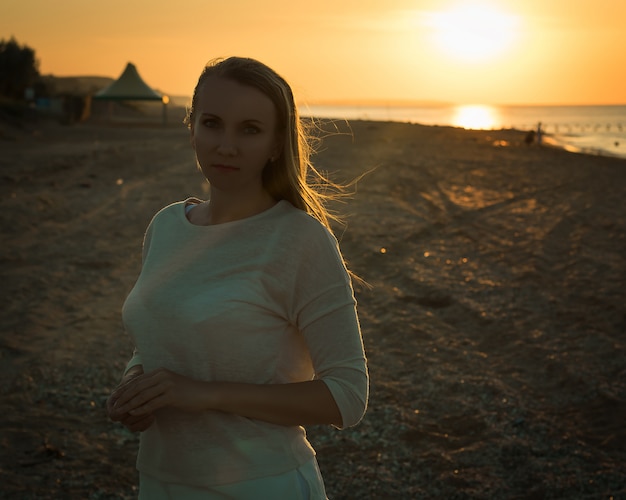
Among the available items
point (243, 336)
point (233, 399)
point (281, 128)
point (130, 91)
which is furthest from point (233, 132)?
point (130, 91)

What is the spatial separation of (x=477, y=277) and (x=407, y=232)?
2.40m

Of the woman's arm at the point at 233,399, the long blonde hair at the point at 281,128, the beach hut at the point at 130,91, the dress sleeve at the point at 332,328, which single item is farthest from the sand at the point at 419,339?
the beach hut at the point at 130,91

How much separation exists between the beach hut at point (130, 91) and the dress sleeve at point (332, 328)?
3625 cm

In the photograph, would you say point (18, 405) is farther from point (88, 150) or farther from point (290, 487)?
point (88, 150)

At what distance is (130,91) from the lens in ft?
124

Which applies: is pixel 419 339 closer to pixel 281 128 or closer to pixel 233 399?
pixel 281 128

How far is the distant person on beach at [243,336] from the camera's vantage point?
175 centimetres

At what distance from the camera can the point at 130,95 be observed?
37031 millimetres

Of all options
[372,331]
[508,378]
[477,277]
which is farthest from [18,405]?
[477,277]

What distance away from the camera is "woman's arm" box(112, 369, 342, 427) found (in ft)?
5.52

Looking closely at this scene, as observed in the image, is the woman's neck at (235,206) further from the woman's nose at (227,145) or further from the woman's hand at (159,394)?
the woman's hand at (159,394)

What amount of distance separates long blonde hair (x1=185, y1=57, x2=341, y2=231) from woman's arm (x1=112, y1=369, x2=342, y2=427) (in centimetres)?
50

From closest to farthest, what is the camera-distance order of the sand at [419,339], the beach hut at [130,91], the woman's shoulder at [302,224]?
1. the woman's shoulder at [302,224]
2. the sand at [419,339]
3. the beach hut at [130,91]

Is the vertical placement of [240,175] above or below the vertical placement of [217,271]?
above
